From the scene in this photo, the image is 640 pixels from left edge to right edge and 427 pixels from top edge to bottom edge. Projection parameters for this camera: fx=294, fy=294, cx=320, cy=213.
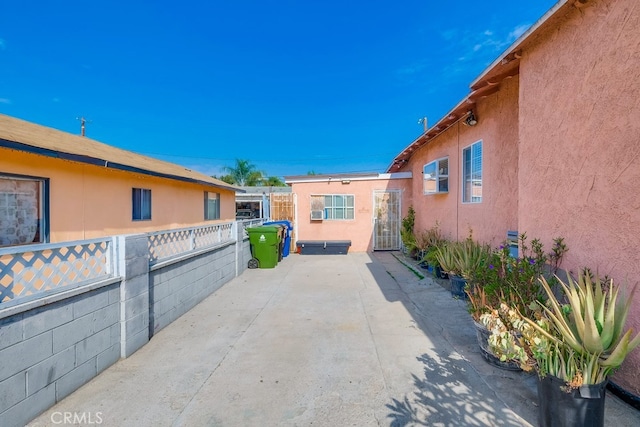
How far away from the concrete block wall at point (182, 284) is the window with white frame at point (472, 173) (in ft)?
19.7

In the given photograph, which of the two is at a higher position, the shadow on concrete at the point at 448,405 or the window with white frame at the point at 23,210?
the window with white frame at the point at 23,210

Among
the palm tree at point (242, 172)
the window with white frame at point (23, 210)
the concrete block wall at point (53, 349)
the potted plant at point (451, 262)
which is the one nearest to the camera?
the concrete block wall at point (53, 349)

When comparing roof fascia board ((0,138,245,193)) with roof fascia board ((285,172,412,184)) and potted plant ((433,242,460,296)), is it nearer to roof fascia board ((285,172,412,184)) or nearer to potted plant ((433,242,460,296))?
roof fascia board ((285,172,412,184))

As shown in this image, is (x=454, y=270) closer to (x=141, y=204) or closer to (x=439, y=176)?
(x=439, y=176)

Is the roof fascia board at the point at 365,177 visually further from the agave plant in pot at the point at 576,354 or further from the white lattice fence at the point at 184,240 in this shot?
the agave plant in pot at the point at 576,354

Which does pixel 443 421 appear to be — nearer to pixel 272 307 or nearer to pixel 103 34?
pixel 272 307

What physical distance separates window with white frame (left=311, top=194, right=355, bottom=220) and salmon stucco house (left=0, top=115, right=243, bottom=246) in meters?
5.10

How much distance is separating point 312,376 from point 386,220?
9765mm

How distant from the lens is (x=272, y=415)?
2.56m

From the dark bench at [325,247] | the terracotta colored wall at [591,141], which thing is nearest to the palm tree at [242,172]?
the dark bench at [325,247]

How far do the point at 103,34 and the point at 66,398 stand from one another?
16.1 metres

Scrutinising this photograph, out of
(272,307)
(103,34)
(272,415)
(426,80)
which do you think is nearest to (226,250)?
(272,307)

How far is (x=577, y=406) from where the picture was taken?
2102 millimetres

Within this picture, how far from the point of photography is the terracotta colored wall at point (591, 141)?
2602 mm
